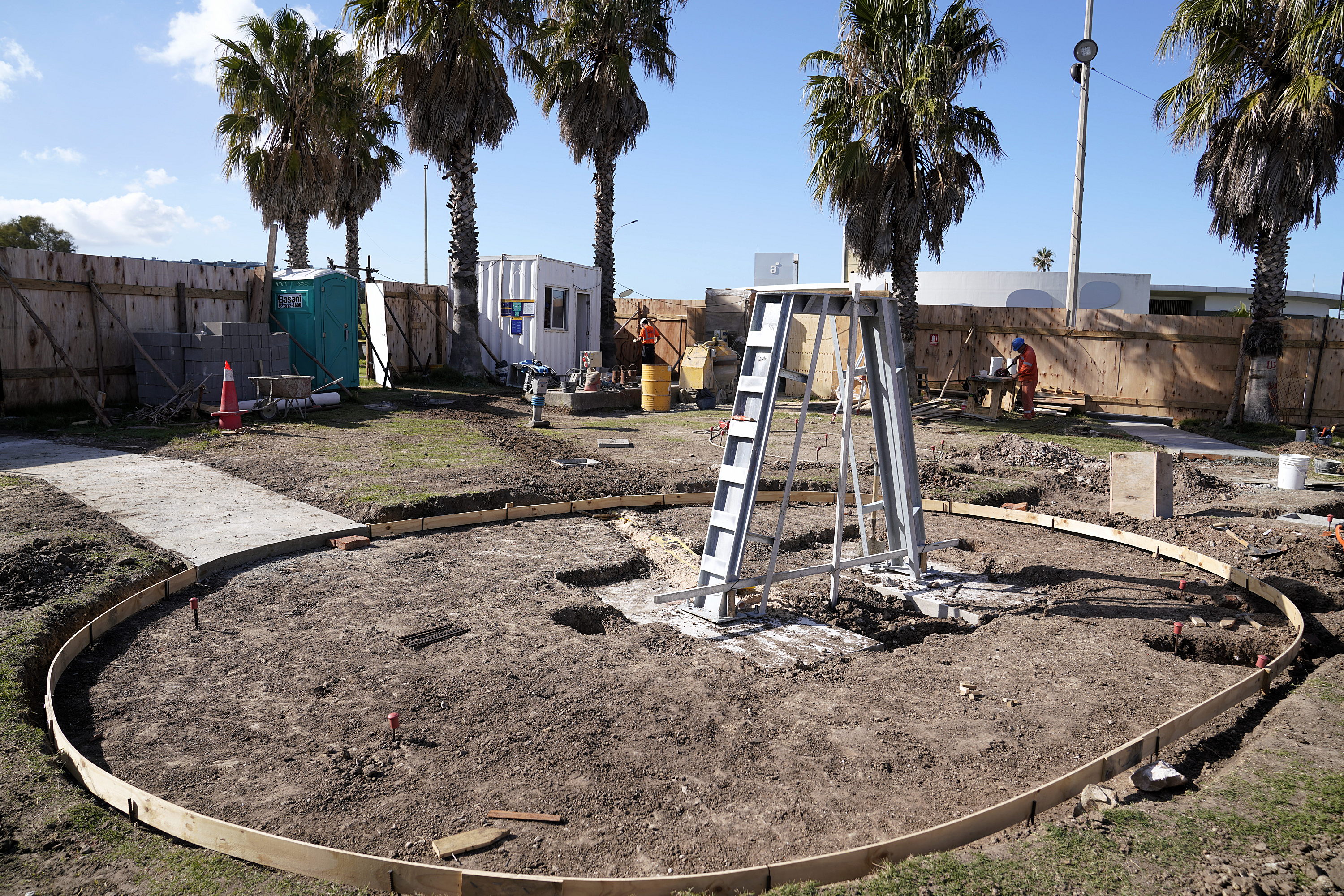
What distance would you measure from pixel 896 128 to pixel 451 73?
34.1ft

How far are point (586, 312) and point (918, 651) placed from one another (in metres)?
19.7

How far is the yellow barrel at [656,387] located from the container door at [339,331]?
623 cm

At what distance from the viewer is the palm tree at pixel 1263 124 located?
1505 cm

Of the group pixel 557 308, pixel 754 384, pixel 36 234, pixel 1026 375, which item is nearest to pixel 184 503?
pixel 754 384

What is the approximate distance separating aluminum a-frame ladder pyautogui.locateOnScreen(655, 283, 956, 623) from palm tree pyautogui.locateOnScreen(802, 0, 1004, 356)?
12.8 m

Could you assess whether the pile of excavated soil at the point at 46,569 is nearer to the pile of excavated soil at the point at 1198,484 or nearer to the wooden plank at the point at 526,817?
the wooden plank at the point at 526,817

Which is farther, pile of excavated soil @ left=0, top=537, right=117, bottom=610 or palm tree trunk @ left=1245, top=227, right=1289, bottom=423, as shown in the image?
palm tree trunk @ left=1245, top=227, right=1289, bottom=423

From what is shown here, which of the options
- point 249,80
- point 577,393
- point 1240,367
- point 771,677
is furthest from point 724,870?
point 249,80

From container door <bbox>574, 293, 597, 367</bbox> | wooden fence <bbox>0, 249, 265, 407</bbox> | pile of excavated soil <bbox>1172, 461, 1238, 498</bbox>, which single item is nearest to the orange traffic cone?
wooden fence <bbox>0, 249, 265, 407</bbox>

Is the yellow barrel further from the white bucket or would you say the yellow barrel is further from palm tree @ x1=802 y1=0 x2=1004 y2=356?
the white bucket

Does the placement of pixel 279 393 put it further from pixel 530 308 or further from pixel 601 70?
pixel 601 70

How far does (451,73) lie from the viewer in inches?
798

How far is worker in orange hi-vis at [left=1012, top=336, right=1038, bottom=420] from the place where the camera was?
18250 millimetres

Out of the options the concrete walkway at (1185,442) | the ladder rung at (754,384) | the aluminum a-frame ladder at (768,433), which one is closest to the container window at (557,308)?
the concrete walkway at (1185,442)
